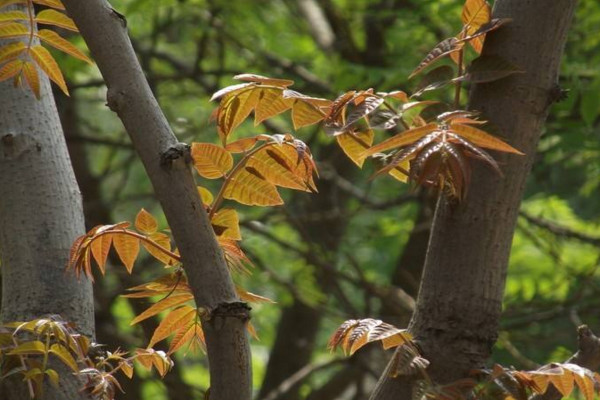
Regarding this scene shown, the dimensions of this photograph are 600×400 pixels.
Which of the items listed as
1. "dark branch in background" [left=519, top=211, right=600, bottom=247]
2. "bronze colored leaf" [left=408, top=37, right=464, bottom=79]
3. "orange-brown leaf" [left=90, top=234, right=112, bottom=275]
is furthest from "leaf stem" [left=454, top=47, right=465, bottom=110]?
"dark branch in background" [left=519, top=211, right=600, bottom=247]

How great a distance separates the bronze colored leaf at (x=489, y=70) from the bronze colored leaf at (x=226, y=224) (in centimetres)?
33

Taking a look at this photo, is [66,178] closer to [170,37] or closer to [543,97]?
[543,97]

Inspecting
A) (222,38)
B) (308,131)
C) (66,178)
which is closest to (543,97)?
(66,178)

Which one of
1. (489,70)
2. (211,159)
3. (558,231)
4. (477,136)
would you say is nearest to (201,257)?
(211,159)

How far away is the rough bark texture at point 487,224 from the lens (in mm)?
1126

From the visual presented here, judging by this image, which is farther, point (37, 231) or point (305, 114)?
point (37, 231)

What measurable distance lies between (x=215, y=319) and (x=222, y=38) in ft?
11.6

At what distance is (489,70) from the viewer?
113 centimetres

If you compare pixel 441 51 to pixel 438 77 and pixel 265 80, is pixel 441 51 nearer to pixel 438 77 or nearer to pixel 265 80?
pixel 438 77

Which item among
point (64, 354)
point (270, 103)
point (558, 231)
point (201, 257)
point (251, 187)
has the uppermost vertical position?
point (558, 231)

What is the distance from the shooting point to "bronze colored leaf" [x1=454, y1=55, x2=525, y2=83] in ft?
3.67

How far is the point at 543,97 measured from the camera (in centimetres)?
117

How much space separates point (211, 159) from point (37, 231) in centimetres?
32

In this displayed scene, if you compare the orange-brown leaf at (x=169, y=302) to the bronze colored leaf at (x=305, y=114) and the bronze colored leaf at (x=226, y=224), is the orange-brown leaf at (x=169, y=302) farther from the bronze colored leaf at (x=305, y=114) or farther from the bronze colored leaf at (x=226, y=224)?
the bronze colored leaf at (x=305, y=114)
